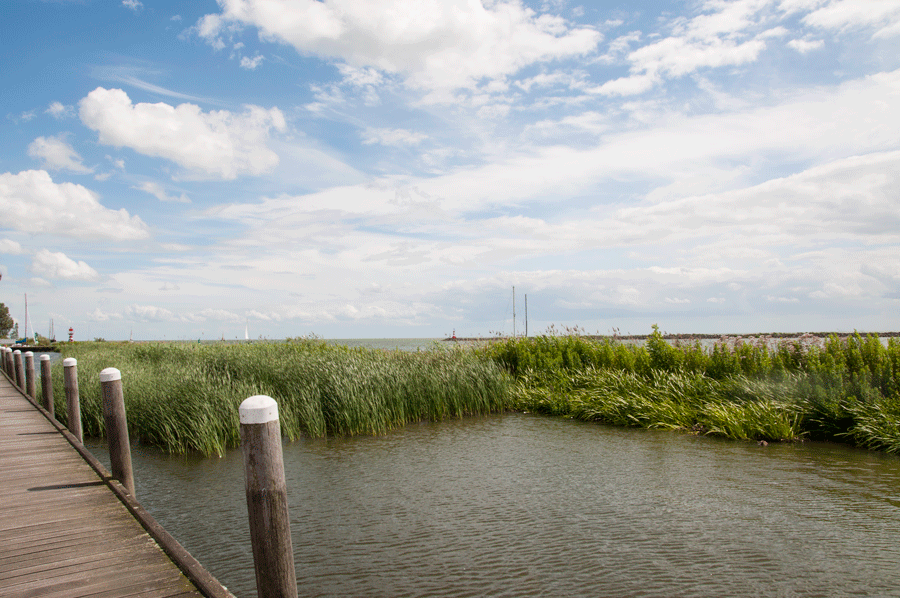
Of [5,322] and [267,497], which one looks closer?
[267,497]

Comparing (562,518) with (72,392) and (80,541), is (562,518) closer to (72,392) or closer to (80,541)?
(80,541)

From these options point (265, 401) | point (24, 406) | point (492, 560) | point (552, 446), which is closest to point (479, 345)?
point (552, 446)

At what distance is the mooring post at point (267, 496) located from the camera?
8.55ft

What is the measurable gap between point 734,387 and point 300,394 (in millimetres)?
8374

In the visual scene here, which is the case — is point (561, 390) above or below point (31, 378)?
below

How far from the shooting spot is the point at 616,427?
1058 centimetres

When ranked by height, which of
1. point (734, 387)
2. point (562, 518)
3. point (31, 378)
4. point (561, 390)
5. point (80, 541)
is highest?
point (31, 378)

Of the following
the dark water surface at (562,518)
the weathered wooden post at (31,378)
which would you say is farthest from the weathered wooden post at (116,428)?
the weathered wooden post at (31,378)

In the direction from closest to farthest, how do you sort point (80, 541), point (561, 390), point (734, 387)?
1. point (80, 541)
2. point (734, 387)
3. point (561, 390)

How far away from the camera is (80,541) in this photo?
12.9ft

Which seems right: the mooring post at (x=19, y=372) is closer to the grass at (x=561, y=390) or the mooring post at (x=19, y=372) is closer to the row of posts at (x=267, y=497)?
the grass at (x=561, y=390)

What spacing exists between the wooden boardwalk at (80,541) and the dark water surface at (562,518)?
0.91 m

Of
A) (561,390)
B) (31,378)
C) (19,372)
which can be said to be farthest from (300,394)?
(19,372)

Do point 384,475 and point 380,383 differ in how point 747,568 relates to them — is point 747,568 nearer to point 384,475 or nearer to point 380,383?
point 384,475
